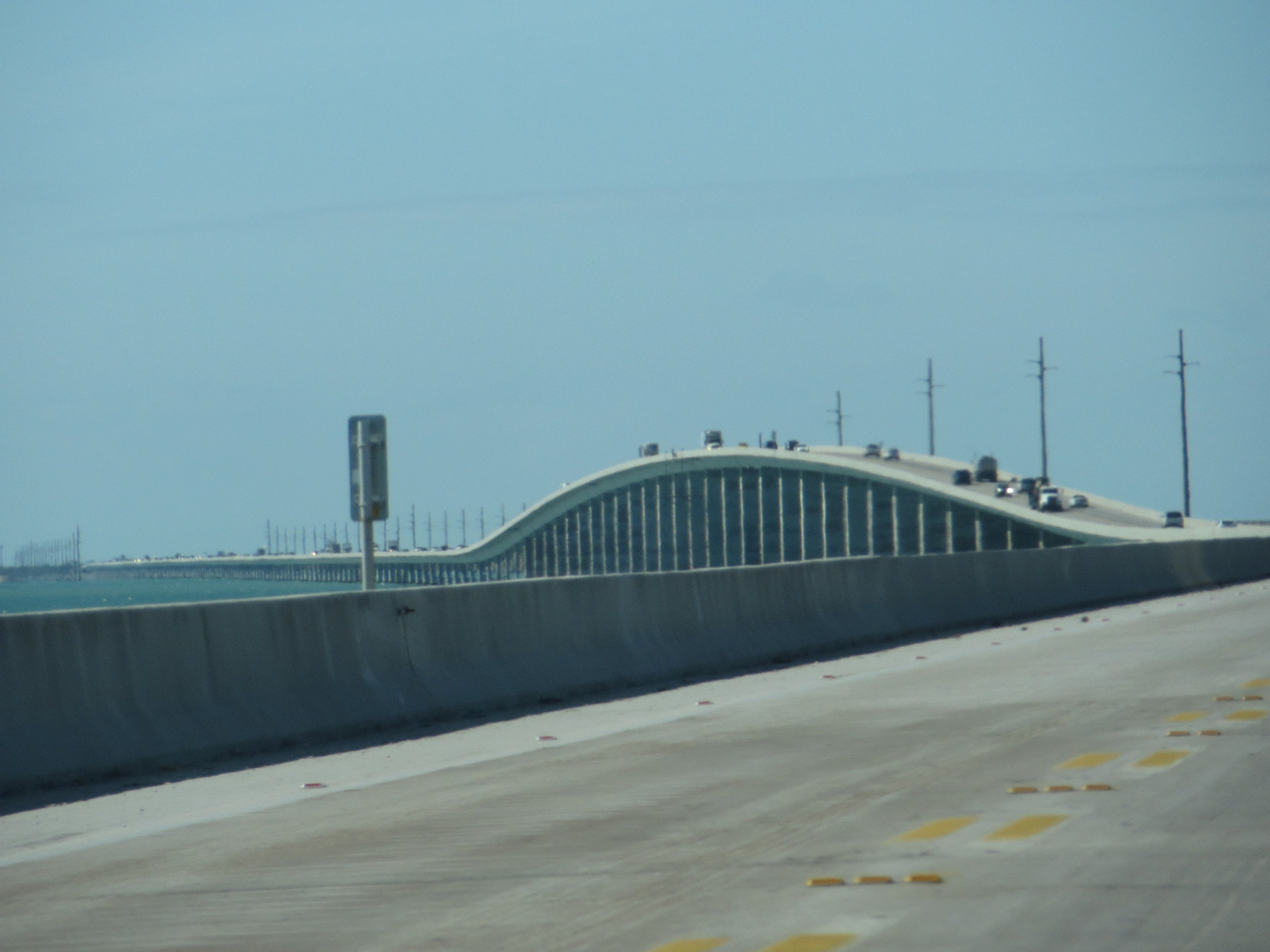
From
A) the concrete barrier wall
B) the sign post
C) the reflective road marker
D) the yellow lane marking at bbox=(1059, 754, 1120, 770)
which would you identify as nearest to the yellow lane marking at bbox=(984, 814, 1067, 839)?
the yellow lane marking at bbox=(1059, 754, 1120, 770)

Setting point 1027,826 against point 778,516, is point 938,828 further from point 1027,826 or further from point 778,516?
point 778,516

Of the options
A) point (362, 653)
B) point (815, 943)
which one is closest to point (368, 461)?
Answer: point (362, 653)

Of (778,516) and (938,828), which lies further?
(778,516)

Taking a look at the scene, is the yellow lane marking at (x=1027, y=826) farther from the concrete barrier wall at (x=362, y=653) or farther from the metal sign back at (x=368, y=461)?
the metal sign back at (x=368, y=461)

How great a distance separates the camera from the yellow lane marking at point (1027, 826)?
7.80m

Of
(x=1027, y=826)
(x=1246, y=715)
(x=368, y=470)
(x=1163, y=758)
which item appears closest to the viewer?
(x=1027, y=826)

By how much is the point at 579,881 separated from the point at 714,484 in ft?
445

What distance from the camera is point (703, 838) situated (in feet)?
26.5

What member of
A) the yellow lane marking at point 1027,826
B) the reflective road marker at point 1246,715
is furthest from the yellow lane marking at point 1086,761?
the reflective road marker at point 1246,715

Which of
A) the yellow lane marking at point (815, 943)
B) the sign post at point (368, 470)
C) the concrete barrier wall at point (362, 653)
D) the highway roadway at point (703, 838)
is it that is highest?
the sign post at point (368, 470)

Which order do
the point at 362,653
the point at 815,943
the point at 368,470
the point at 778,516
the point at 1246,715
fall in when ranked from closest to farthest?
the point at 815,943
the point at 1246,715
the point at 362,653
the point at 368,470
the point at 778,516

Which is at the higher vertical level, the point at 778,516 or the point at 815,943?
the point at 778,516

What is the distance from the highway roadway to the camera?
626 centimetres

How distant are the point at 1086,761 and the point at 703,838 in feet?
10.3
